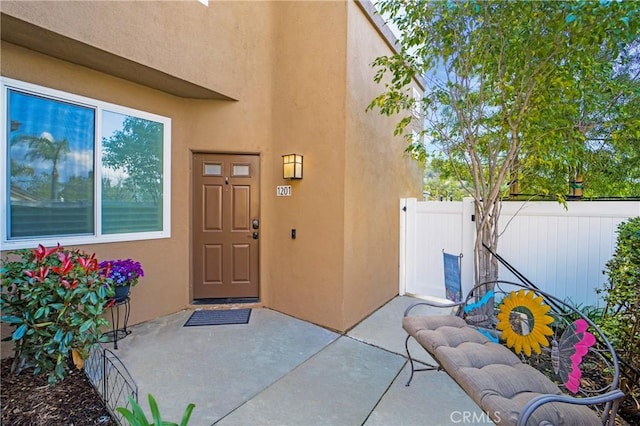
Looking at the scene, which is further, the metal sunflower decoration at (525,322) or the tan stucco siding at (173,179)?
the tan stucco siding at (173,179)

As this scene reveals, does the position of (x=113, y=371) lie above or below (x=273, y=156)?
below

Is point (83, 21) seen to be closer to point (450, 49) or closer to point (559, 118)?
point (450, 49)

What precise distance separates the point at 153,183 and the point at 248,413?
2954mm

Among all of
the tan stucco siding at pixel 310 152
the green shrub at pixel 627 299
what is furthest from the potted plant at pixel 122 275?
the green shrub at pixel 627 299

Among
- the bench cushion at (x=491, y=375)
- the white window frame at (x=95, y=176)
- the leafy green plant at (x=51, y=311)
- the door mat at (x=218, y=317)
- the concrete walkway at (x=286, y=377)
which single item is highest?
the white window frame at (x=95, y=176)

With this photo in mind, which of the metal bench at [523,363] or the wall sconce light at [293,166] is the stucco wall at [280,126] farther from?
the metal bench at [523,363]

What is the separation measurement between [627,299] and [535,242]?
5.50 feet

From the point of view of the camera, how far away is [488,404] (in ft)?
4.99

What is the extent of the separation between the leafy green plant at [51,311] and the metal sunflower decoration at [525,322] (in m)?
3.06

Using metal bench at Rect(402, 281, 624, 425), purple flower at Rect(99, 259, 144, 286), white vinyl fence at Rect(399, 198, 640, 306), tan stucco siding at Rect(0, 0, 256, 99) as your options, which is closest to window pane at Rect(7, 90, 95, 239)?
purple flower at Rect(99, 259, 144, 286)

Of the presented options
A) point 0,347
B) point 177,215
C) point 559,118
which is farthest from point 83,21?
point 559,118

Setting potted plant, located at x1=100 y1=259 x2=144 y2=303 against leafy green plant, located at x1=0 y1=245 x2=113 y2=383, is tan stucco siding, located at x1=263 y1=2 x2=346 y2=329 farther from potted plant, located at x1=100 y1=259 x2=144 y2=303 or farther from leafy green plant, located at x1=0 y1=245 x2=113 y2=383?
leafy green plant, located at x1=0 y1=245 x2=113 y2=383

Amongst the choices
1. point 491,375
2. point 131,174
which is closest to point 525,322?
point 491,375

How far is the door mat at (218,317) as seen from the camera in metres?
3.68
